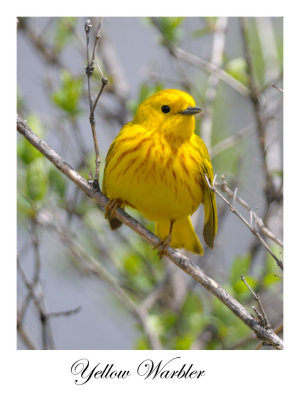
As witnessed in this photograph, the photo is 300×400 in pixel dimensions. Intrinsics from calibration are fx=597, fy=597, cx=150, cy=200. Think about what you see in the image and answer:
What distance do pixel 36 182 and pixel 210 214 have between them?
83cm

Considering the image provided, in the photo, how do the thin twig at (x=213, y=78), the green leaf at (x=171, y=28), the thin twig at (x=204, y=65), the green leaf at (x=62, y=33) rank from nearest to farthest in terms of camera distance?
1. the green leaf at (x=171, y=28)
2. the thin twig at (x=204, y=65)
3. the thin twig at (x=213, y=78)
4. the green leaf at (x=62, y=33)

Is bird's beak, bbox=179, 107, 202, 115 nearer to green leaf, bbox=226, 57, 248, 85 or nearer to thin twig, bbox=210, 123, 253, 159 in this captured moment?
green leaf, bbox=226, 57, 248, 85

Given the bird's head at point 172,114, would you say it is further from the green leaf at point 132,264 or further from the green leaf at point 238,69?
the green leaf at point 132,264

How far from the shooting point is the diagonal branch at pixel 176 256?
227 cm

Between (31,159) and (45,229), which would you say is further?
(45,229)

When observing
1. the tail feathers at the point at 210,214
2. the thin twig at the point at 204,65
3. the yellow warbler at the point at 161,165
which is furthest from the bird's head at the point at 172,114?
the thin twig at the point at 204,65

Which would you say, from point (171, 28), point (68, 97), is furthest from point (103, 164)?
point (171, 28)

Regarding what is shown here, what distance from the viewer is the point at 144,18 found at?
9.33 feet

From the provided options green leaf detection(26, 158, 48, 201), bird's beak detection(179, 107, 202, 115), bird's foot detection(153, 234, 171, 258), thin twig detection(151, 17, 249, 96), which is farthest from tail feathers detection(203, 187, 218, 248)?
thin twig detection(151, 17, 249, 96)

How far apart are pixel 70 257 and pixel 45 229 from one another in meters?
0.34

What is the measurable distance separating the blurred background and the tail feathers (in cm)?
24

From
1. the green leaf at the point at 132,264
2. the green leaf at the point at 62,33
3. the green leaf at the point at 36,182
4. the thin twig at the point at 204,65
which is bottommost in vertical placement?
the green leaf at the point at 132,264
